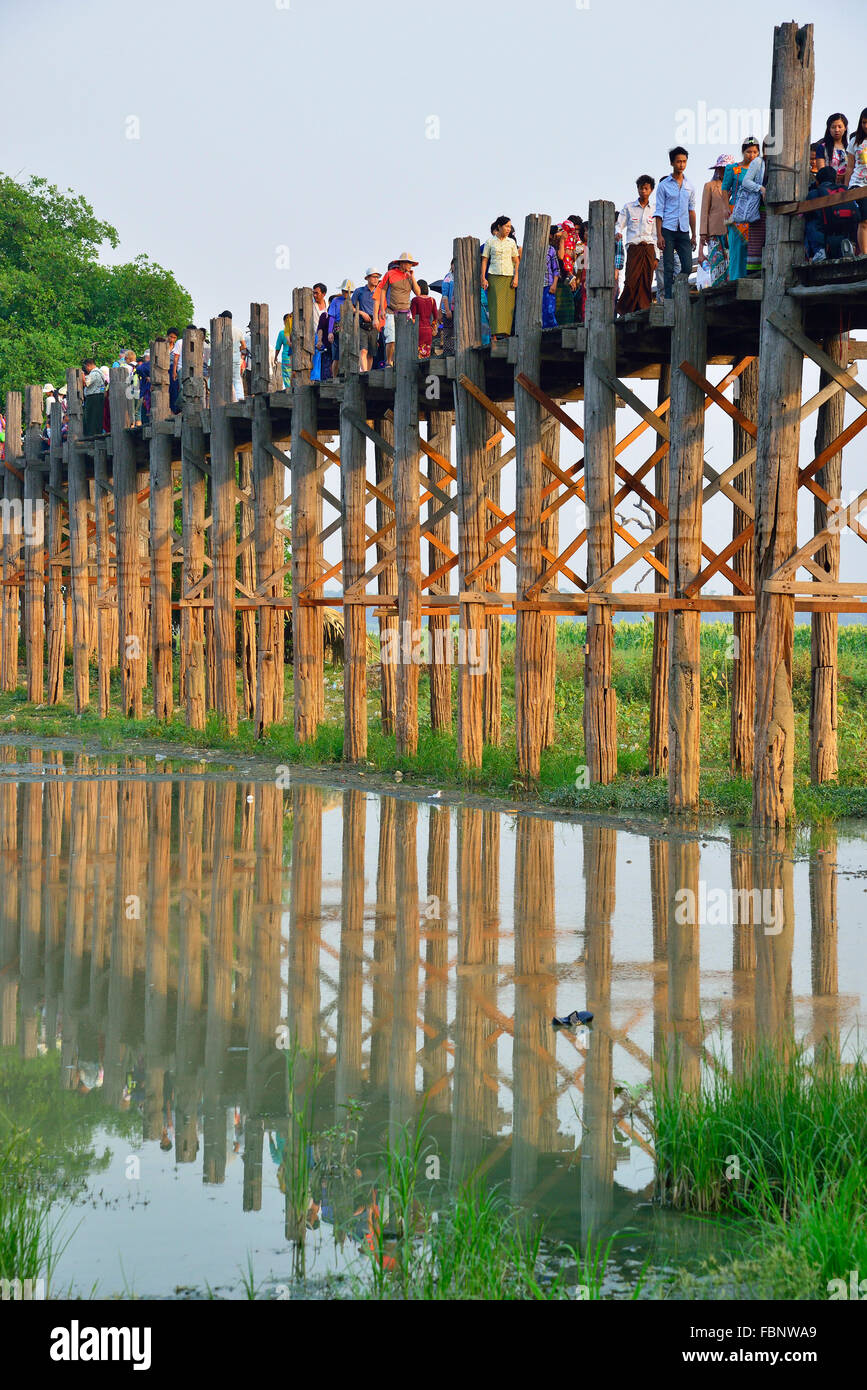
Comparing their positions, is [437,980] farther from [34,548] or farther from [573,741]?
[34,548]

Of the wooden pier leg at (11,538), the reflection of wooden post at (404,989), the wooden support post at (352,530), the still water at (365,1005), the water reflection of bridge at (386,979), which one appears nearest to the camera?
the still water at (365,1005)

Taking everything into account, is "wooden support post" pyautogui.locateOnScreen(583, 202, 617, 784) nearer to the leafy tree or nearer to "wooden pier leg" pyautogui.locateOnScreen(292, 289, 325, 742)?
"wooden pier leg" pyautogui.locateOnScreen(292, 289, 325, 742)

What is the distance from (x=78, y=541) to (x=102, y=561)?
57cm

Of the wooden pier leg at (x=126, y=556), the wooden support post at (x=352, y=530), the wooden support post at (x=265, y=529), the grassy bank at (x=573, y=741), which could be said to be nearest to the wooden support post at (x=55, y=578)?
the grassy bank at (x=573, y=741)

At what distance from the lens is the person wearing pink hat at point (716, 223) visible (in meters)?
12.9

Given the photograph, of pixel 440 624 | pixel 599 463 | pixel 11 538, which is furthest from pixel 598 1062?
pixel 11 538

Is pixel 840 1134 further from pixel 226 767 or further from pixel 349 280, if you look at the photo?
pixel 349 280

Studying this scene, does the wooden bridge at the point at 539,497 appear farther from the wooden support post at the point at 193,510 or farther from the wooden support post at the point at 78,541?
the wooden support post at the point at 78,541

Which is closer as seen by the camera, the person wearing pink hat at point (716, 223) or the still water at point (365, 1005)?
the still water at point (365, 1005)

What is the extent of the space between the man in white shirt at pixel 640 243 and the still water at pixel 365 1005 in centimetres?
503

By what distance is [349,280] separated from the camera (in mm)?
18734

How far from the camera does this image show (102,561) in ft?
87.5

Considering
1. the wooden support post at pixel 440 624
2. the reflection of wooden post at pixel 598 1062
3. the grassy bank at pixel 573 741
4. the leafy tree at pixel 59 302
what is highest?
the leafy tree at pixel 59 302

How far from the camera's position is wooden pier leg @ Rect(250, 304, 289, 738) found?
64.4 feet
